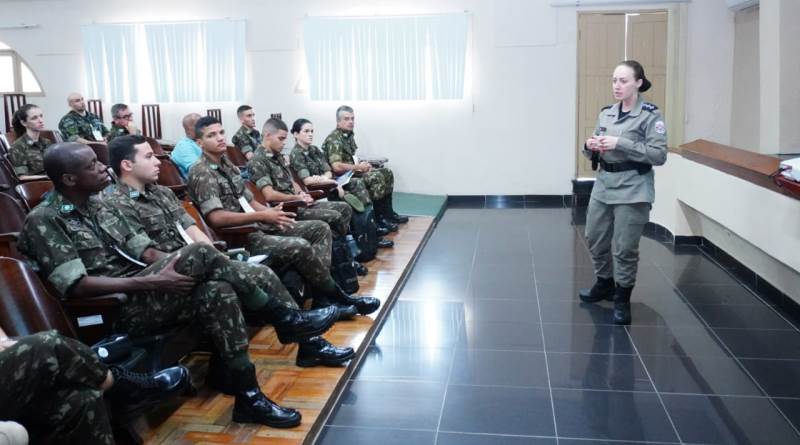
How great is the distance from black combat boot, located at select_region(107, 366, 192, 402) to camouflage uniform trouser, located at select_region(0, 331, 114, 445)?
157 mm

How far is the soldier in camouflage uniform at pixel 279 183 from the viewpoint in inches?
161

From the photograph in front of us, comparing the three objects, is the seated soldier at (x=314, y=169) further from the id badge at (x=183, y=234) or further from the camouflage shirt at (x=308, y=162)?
the id badge at (x=183, y=234)

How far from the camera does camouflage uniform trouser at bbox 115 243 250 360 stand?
2.26m

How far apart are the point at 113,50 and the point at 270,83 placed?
193 cm

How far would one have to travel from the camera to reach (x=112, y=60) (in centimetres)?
801

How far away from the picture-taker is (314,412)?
2.49 m

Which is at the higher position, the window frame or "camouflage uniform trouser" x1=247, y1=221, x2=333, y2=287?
the window frame

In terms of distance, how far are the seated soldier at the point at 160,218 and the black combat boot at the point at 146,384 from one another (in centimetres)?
42

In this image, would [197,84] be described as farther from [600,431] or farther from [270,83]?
[600,431]

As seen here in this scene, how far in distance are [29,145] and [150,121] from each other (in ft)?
7.54

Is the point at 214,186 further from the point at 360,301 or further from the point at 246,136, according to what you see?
the point at 246,136

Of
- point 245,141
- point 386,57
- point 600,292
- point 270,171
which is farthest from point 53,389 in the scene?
point 386,57

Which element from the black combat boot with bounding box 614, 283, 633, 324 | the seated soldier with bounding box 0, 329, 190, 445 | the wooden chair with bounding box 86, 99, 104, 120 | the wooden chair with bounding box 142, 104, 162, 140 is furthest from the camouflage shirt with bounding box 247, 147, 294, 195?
the wooden chair with bounding box 86, 99, 104, 120

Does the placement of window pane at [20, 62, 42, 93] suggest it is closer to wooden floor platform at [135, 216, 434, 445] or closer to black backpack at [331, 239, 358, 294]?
black backpack at [331, 239, 358, 294]
